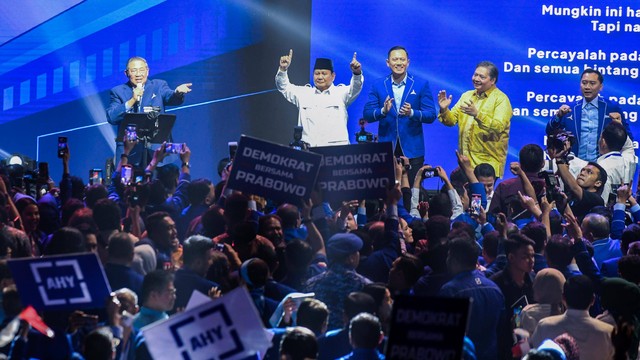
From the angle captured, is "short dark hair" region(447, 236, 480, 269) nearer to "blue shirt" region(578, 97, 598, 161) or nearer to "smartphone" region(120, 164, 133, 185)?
"smartphone" region(120, 164, 133, 185)

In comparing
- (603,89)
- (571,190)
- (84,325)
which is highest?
(603,89)

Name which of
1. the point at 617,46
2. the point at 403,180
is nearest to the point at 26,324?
the point at 403,180

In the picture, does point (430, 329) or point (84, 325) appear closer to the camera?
point (430, 329)

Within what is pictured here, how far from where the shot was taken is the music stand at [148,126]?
11367 millimetres

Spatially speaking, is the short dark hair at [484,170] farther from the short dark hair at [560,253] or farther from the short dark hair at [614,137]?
the short dark hair at [560,253]

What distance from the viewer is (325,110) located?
1284 cm

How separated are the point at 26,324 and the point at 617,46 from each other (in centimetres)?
1002

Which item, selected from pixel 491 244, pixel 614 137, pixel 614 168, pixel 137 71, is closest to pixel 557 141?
pixel 614 137

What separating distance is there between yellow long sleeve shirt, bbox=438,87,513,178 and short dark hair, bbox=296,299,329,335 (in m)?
7.73

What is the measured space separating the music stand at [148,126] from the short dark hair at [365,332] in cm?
683

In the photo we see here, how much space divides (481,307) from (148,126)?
621cm

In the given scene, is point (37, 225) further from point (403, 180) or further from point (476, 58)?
point (476, 58)

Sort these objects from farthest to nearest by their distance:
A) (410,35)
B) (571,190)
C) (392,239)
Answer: (410,35)
(571,190)
(392,239)

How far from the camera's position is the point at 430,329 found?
13.5 feet
